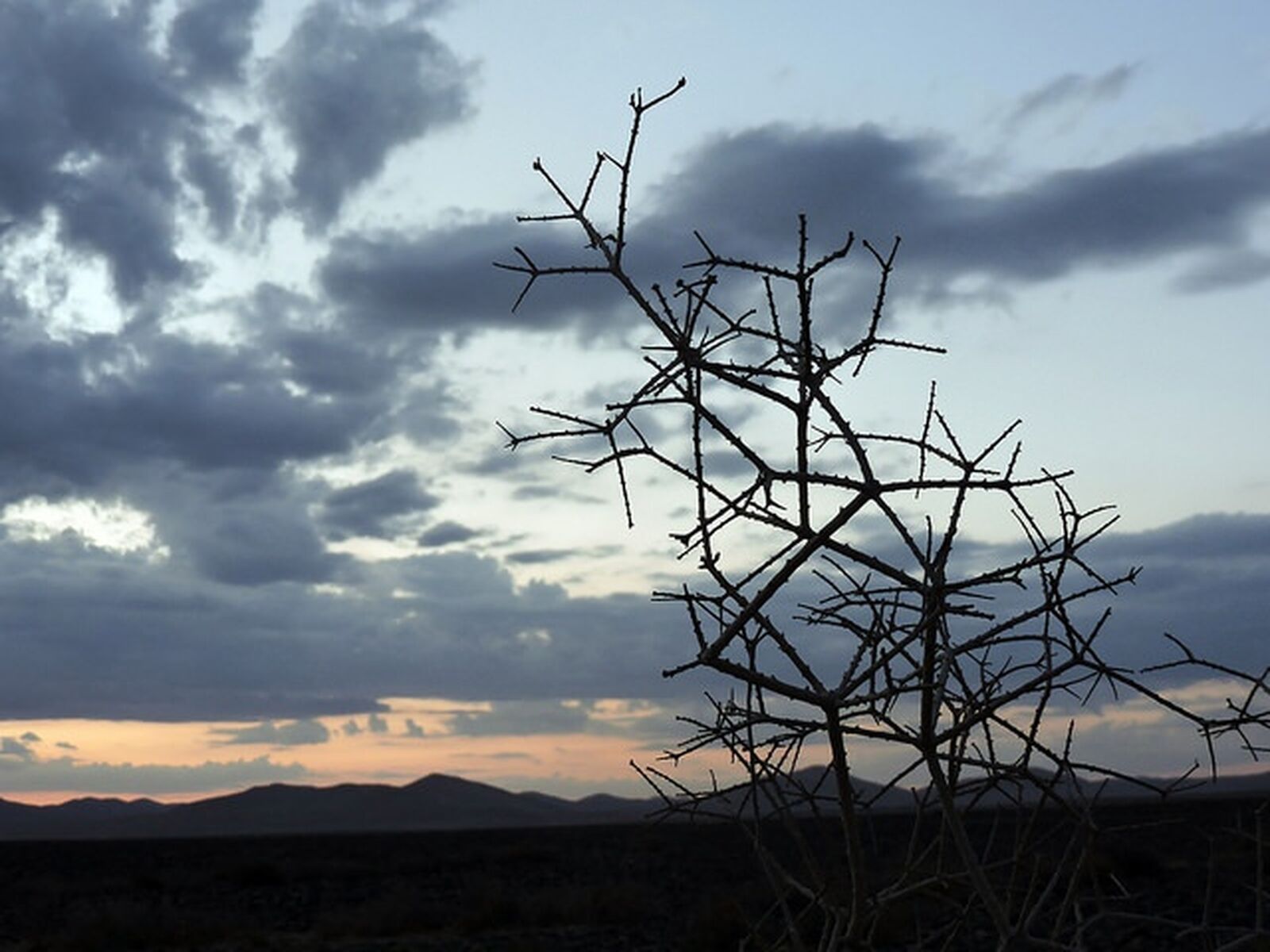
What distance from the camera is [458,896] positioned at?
1152 inches

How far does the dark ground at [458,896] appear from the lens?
21.1 m

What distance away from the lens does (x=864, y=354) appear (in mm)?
2248

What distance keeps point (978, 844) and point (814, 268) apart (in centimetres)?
3579

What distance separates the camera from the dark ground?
21.1m

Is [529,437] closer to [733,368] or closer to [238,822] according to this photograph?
[733,368]

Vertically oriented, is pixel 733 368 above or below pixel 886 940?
above

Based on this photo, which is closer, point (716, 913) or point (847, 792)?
point (847, 792)

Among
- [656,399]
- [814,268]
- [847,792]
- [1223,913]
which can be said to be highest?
[814,268]

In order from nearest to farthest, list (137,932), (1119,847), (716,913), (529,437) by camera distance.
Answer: (529,437) → (716,913) → (137,932) → (1119,847)

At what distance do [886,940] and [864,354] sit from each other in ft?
55.6

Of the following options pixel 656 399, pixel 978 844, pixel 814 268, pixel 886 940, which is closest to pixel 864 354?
pixel 814 268

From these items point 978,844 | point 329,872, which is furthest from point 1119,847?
point 329,872

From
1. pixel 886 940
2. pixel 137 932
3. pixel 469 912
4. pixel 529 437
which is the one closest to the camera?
pixel 529 437

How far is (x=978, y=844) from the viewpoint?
35.8m
